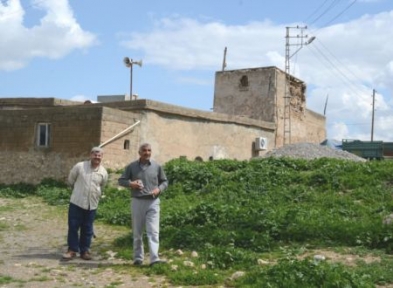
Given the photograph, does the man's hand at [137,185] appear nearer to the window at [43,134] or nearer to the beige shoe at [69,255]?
the beige shoe at [69,255]

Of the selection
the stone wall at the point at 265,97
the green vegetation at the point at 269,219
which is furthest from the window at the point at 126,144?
the stone wall at the point at 265,97

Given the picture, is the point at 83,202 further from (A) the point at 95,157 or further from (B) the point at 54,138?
(B) the point at 54,138

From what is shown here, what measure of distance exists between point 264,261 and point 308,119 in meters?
24.7

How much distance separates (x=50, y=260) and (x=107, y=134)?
26.3 ft

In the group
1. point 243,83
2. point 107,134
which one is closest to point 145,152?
point 107,134

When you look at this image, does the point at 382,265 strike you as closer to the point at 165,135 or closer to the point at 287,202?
the point at 287,202

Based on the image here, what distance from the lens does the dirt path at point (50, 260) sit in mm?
6395

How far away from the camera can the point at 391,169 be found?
12906 millimetres

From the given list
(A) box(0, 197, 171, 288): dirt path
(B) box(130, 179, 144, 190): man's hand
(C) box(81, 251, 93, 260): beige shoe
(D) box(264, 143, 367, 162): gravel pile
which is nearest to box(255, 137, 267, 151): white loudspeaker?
(D) box(264, 143, 367, 162): gravel pile

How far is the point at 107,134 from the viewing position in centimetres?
1548

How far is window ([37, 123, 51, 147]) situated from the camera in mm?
16031

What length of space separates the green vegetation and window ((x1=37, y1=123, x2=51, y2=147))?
1191 millimetres

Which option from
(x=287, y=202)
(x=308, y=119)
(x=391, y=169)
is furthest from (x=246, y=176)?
(x=308, y=119)

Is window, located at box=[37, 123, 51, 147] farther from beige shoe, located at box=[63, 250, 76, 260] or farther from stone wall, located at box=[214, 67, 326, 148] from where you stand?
stone wall, located at box=[214, 67, 326, 148]
